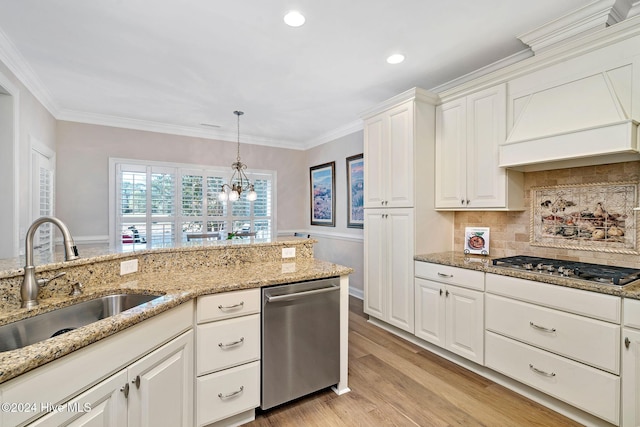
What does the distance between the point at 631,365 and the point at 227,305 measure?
7.55ft

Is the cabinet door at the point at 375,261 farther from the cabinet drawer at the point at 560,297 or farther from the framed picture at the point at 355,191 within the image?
the cabinet drawer at the point at 560,297

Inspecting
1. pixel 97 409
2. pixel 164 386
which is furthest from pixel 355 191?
pixel 97 409

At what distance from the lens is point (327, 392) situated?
87.0 inches

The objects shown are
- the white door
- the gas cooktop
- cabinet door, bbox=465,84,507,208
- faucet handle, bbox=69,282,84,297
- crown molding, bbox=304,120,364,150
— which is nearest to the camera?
faucet handle, bbox=69,282,84,297

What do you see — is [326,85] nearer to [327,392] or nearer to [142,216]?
[327,392]

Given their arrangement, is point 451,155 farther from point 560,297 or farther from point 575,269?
point 560,297

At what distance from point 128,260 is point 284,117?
3.01 meters

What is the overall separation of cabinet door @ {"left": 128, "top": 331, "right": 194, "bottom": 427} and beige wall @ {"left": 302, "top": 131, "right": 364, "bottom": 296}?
311 cm

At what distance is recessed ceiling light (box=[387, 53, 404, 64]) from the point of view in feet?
8.46

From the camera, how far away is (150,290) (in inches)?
64.5

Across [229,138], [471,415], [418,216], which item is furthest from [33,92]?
[471,415]

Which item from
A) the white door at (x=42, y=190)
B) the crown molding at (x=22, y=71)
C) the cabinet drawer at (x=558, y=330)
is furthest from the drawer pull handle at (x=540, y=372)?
the crown molding at (x=22, y=71)

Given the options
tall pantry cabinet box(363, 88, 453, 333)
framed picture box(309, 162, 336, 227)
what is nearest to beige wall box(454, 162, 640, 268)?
tall pantry cabinet box(363, 88, 453, 333)

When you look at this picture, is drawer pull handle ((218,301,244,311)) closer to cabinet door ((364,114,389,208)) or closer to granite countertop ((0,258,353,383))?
granite countertop ((0,258,353,383))
